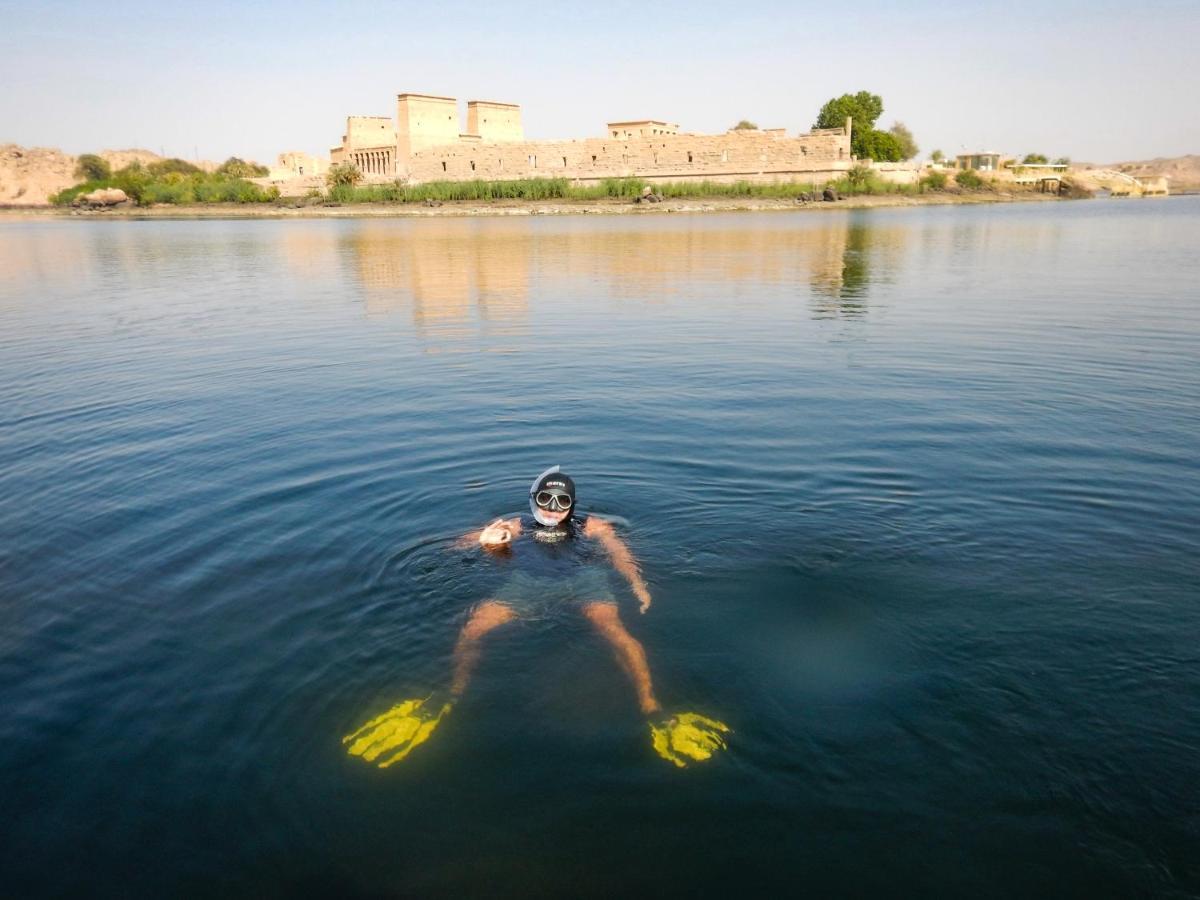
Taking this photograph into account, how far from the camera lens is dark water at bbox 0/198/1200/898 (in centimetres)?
466

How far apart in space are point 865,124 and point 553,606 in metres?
111

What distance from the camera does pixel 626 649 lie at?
6527 mm

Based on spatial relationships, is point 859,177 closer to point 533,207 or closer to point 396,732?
point 533,207

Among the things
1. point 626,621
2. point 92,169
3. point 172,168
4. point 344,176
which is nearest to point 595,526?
point 626,621

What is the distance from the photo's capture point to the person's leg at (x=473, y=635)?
6.26 meters

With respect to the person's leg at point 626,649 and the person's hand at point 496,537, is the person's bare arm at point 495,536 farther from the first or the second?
the person's leg at point 626,649

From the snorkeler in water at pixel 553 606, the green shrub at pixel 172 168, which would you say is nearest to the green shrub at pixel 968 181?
the snorkeler in water at pixel 553 606

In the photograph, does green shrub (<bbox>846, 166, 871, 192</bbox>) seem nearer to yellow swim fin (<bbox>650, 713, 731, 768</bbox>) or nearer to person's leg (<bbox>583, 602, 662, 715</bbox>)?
person's leg (<bbox>583, 602, 662, 715</bbox>)

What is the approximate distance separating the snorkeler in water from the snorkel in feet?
0.03

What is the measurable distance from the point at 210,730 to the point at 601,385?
10.2 m

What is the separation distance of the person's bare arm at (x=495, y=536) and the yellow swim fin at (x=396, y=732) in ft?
7.34

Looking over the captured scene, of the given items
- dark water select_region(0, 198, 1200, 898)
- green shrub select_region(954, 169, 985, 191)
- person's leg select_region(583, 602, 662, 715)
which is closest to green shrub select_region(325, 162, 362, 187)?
green shrub select_region(954, 169, 985, 191)

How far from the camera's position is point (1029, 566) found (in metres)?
7.72

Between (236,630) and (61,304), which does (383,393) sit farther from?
(61,304)
